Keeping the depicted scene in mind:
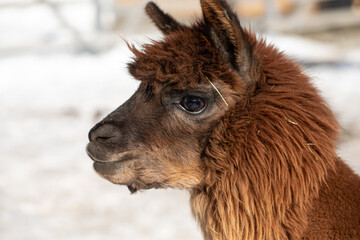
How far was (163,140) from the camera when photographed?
7.37 feet

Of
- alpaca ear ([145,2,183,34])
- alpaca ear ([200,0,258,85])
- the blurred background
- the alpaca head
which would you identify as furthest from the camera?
the blurred background

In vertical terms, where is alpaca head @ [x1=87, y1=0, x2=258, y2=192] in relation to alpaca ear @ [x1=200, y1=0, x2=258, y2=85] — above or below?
below

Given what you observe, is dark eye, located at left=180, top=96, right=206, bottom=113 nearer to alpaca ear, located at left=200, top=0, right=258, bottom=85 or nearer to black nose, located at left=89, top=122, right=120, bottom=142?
alpaca ear, located at left=200, top=0, right=258, bottom=85

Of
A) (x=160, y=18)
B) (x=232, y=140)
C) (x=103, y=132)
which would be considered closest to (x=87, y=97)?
(x=160, y=18)

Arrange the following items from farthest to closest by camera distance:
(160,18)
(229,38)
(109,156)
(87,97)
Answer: (87,97) < (160,18) < (109,156) < (229,38)

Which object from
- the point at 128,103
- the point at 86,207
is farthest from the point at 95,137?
the point at 86,207

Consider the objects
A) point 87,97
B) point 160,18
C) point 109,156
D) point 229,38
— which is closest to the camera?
point 229,38

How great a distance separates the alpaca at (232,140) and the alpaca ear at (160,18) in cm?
30

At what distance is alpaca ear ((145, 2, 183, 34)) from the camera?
8.62 feet

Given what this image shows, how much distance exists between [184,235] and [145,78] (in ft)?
7.99

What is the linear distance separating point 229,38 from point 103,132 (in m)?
0.75

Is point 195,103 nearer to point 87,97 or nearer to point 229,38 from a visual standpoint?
point 229,38

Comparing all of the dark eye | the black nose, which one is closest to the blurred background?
the dark eye

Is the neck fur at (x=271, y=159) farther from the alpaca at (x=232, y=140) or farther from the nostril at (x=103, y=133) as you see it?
the nostril at (x=103, y=133)
